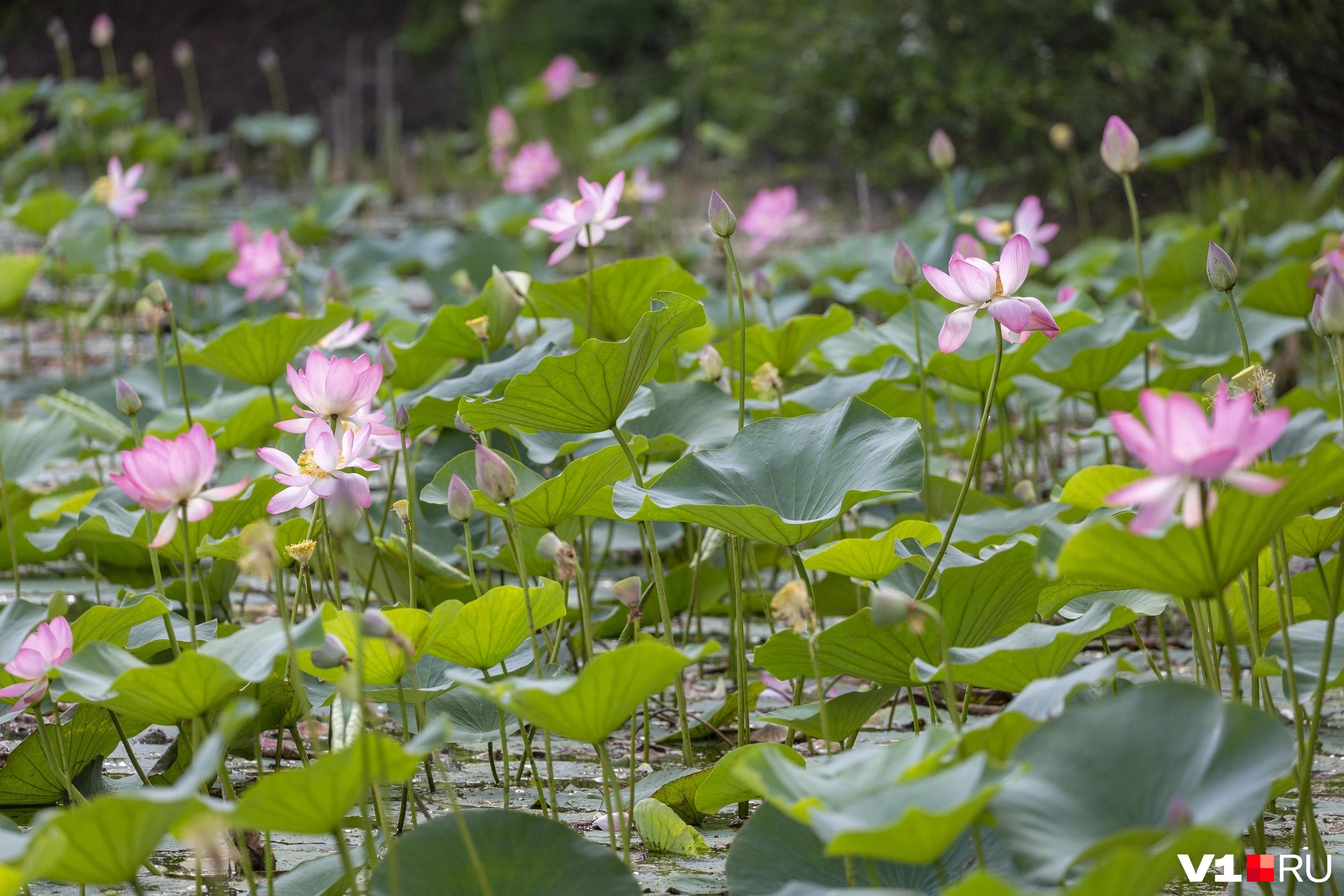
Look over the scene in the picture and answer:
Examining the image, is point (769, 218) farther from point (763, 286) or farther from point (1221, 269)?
point (1221, 269)

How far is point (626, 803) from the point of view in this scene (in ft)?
3.80

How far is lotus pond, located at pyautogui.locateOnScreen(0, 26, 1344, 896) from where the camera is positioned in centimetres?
71

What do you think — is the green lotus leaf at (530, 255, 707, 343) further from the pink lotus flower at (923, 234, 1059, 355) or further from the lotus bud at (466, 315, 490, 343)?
the pink lotus flower at (923, 234, 1059, 355)

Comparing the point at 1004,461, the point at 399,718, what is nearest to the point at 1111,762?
the point at 399,718

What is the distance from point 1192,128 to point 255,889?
4.55 meters

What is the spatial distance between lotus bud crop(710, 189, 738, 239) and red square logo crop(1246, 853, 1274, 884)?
2.36ft

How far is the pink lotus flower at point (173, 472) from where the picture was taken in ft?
2.83

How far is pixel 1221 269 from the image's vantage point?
1.09m

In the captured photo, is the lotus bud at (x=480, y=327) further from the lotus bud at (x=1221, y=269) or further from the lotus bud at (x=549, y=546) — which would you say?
the lotus bud at (x=1221, y=269)

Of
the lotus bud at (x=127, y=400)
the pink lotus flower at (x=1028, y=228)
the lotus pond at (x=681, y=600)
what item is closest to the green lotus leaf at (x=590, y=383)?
the lotus pond at (x=681, y=600)

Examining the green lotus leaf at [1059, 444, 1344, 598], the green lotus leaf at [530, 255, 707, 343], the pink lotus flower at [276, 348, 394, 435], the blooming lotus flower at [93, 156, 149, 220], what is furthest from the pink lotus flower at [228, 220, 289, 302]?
the green lotus leaf at [1059, 444, 1344, 598]

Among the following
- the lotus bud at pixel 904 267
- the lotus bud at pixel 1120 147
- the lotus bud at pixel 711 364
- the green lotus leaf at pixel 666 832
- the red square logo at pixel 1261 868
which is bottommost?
the green lotus leaf at pixel 666 832

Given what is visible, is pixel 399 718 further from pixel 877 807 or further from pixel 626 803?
pixel 877 807

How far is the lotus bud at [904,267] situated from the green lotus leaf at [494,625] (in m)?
0.59
